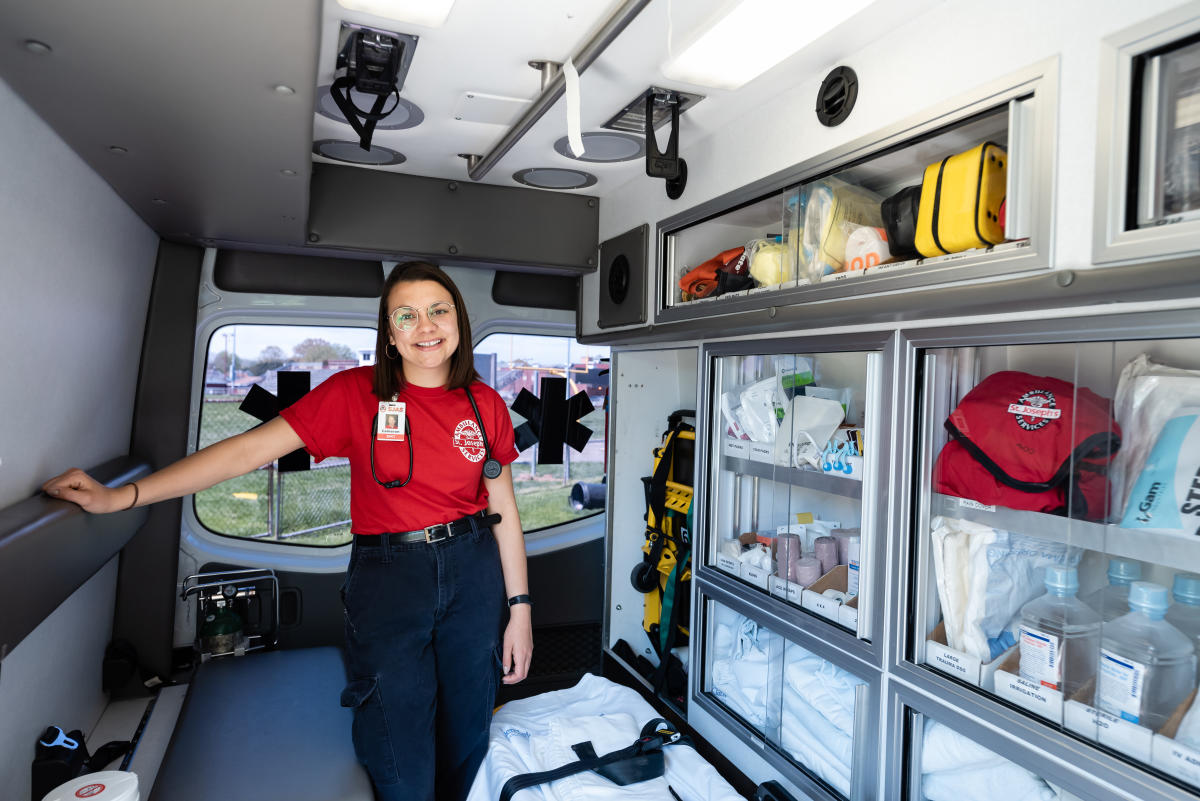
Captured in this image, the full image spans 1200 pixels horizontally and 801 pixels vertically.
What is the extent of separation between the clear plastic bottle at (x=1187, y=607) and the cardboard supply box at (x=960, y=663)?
0.39m

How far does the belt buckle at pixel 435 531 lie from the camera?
2439mm

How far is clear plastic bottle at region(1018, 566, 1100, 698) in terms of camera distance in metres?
1.77

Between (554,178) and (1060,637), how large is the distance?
292 centimetres

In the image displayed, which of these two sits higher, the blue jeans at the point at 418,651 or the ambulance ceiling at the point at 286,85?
the ambulance ceiling at the point at 286,85

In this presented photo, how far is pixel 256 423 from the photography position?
165 inches

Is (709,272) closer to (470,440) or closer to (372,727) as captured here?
(470,440)

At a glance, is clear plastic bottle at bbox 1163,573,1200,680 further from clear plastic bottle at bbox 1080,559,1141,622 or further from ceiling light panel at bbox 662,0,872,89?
ceiling light panel at bbox 662,0,872,89

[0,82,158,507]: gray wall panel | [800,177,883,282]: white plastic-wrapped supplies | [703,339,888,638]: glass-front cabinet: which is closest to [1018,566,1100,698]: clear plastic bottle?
[703,339,888,638]: glass-front cabinet

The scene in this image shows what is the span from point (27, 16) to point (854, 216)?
7.13 feet

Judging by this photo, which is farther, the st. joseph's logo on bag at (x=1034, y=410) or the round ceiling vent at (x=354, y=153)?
the round ceiling vent at (x=354, y=153)

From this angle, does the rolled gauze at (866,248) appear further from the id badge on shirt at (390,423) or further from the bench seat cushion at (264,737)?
the bench seat cushion at (264,737)

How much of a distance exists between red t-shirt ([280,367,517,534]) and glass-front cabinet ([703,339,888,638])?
106cm

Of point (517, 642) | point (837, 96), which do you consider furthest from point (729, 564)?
point (837, 96)

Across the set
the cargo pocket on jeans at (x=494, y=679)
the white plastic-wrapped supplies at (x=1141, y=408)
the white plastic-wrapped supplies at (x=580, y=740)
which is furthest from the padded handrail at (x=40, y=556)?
the white plastic-wrapped supplies at (x=1141, y=408)
